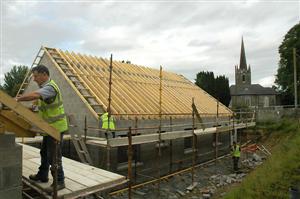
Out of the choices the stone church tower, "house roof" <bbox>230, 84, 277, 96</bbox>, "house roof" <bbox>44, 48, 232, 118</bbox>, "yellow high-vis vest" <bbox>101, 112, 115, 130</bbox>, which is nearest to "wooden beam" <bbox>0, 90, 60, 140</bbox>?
"yellow high-vis vest" <bbox>101, 112, 115, 130</bbox>

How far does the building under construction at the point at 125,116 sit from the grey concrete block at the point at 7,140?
502cm

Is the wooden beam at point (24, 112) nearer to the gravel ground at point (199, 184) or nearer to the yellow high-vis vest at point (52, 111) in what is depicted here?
the yellow high-vis vest at point (52, 111)

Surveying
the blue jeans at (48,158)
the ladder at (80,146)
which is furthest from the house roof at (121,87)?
the blue jeans at (48,158)

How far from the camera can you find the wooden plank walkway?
4129 millimetres

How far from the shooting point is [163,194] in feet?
35.1

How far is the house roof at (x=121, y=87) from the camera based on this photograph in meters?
11.5

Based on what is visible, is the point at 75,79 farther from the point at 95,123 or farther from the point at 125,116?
the point at 125,116

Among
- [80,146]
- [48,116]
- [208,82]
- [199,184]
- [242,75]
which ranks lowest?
[199,184]

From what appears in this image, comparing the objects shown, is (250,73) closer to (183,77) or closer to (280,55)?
(280,55)

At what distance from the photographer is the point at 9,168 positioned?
360cm

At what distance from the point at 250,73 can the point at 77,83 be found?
62.0 metres

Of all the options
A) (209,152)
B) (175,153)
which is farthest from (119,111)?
(209,152)

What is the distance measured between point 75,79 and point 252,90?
54.8 metres

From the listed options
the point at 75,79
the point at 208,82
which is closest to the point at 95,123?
the point at 75,79
